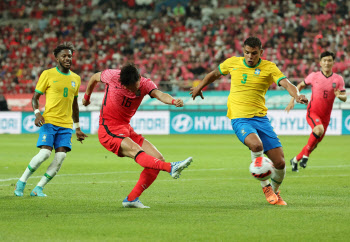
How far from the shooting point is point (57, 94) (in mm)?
9812

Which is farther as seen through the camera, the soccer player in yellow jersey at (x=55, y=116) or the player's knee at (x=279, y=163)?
the soccer player in yellow jersey at (x=55, y=116)

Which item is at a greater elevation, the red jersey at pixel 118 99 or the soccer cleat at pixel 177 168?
the red jersey at pixel 118 99

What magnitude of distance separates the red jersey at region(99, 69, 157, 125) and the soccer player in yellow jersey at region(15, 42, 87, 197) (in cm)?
143

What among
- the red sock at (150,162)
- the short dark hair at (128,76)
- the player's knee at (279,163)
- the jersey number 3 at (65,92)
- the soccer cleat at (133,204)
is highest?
the short dark hair at (128,76)

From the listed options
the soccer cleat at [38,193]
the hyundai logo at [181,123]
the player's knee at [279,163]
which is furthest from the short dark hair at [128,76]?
the hyundai logo at [181,123]

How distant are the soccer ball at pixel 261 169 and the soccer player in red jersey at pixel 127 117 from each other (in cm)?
117

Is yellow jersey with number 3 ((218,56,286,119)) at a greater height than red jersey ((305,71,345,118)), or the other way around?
yellow jersey with number 3 ((218,56,286,119))

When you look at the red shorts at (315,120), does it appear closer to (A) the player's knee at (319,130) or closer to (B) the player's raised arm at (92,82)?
(A) the player's knee at (319,130)

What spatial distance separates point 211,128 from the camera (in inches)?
1177

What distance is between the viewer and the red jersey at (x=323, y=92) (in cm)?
1425

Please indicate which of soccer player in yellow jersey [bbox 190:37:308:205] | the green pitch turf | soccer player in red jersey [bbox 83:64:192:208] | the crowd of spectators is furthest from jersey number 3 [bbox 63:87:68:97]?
the crowd of spectators

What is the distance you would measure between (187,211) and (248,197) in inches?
71.6

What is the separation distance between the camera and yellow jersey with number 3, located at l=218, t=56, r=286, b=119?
29.3ft

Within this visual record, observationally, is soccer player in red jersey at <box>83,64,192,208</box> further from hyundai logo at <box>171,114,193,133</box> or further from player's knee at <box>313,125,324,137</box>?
hyundai logo at <box>171,114,193,133</box>
